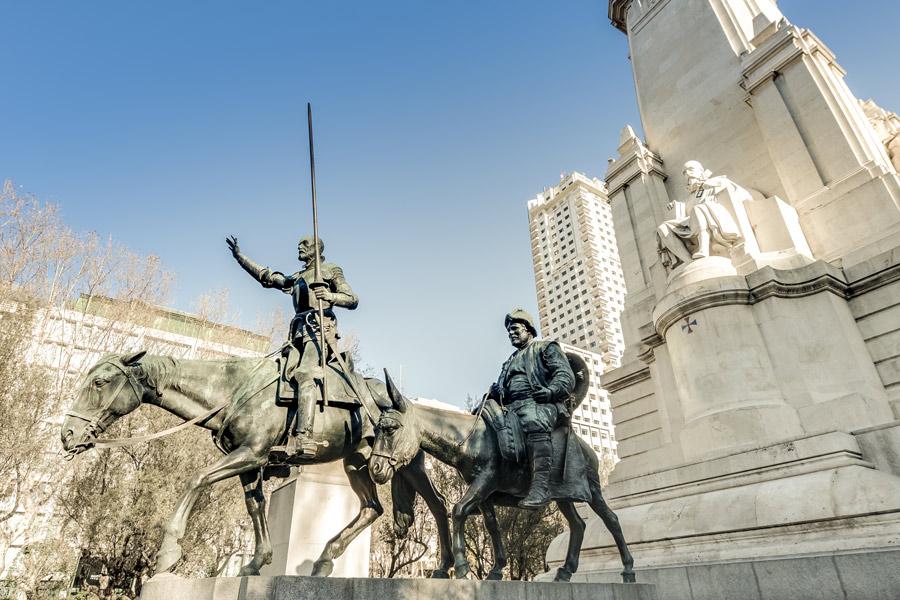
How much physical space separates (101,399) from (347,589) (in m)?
4.13

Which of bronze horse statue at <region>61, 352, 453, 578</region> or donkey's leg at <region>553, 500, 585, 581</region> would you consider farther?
donkey's leg at <region>553, 500, 585, 581</region>

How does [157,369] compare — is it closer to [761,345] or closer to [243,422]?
[243,422]

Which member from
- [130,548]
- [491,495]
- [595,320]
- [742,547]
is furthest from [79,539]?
[595,320]

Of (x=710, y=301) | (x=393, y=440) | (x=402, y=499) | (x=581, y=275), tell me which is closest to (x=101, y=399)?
(x=393, y=440)

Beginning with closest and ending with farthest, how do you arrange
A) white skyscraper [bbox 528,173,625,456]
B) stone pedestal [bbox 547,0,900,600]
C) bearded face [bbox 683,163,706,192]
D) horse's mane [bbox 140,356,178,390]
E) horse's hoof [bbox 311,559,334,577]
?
horse's hoof [bbox 311,559,334,577], horse's mane [bbox 140,356,178,390], stone pedestal [bbox 547,0,900,600], bearded face [bbox 683,163,706,192], white skyscraper [bbox 528,173,625,456]

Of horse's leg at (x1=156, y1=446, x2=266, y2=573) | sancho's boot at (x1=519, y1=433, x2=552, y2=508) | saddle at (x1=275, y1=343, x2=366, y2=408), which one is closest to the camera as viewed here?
horse's leg at (x1=156, y1=446, x2=266, y2=573)

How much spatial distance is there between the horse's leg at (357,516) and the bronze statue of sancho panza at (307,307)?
106 cm

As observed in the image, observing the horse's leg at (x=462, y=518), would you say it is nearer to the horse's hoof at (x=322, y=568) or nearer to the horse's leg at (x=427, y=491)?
the horse's leg at (x=427, y=491)

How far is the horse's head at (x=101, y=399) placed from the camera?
6.29m

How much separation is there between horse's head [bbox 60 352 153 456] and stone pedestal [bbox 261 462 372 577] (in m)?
2.67

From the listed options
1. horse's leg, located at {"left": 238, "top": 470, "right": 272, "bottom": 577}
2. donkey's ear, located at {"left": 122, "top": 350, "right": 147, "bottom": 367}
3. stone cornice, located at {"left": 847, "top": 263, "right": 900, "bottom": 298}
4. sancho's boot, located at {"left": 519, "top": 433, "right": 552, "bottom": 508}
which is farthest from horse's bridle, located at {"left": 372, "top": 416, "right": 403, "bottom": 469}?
stone cornice, located at {"left": 847, "top": 263, "right": 900, "bottom": 298}

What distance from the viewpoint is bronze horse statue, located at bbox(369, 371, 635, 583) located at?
5.99 m

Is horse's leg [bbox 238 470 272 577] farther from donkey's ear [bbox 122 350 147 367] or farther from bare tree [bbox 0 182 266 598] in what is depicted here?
bare tree [bbox 0 182 266 598]

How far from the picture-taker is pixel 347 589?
4555mm
